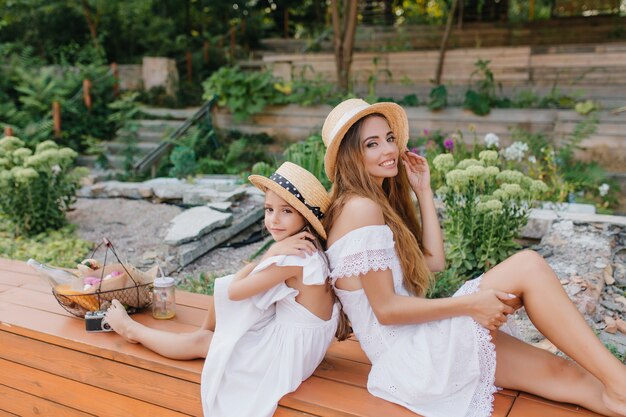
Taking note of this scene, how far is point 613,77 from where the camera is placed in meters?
8.50

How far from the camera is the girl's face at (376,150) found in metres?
2.28

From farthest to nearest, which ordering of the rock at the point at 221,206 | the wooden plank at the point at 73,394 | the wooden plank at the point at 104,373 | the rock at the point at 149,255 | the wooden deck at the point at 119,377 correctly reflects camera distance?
1. the rock at the point at 221,206
2. the rock at the point at 149,255
3. the wooden plank at the point at 73,394
4. the wooden plank at the point at 104,373
5. the wooden deck at the point at 119,377

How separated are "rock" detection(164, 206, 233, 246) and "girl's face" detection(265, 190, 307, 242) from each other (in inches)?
102

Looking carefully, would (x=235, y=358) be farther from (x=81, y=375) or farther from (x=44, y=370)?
(x=44, y=370)

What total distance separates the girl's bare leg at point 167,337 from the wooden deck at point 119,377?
0.04 metres

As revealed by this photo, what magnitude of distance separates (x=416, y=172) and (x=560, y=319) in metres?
0.92

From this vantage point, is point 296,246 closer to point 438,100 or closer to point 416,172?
point 416,172

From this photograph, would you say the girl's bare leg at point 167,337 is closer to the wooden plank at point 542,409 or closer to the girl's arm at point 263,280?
the girl's arm at point 263,280

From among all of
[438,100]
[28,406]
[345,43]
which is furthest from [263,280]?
[345,43]

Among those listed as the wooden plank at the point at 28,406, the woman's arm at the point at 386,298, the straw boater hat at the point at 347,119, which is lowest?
the wooden plank at the point at 28,406

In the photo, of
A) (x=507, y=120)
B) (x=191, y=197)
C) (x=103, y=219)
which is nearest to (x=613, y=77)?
(x=507, y=120)

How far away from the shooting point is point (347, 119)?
2230 mm

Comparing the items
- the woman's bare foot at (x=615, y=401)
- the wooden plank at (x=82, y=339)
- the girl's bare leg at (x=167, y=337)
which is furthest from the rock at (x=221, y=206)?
the woman's bare foot at (x=615, y=401)

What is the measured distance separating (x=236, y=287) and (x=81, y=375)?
0.99 m
